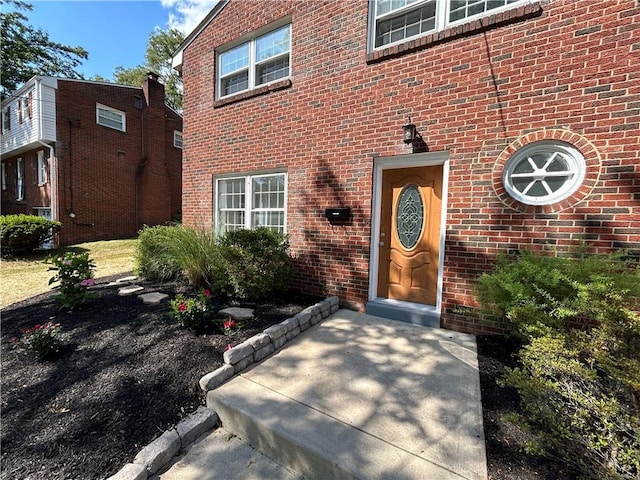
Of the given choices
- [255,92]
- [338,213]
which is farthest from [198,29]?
[338,213]

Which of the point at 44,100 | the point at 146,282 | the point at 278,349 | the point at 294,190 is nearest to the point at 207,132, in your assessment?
the point at 294,190

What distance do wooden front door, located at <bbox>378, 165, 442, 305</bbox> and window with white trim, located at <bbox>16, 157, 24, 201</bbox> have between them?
19004mm

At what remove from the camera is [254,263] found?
4473mm

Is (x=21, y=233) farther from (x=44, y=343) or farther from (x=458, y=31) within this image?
(x=458, y=31)

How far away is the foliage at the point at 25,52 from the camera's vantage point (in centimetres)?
1728

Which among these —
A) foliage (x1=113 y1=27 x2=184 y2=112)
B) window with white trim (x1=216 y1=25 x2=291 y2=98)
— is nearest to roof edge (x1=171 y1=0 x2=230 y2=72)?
window with white trim (x1=216 y1=25 x2=291 y2=98)

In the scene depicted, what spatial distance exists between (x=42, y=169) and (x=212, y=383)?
16.1 m

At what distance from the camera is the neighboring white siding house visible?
1134 cm

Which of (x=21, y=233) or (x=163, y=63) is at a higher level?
(x=163, y=63)

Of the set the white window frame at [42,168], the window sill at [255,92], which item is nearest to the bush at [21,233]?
the white window frame at [42,168]

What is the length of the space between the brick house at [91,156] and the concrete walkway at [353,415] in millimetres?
13781

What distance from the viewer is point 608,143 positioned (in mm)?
3002

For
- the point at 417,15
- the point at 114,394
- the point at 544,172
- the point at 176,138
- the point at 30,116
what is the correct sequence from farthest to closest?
the point at 176,138 → the point at 30,116 → the point at 417,15 → the point at 544,172 → the point at 114,394

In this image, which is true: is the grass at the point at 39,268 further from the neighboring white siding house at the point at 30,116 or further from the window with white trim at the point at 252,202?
the neighboring white siding house at the point at 30,116
